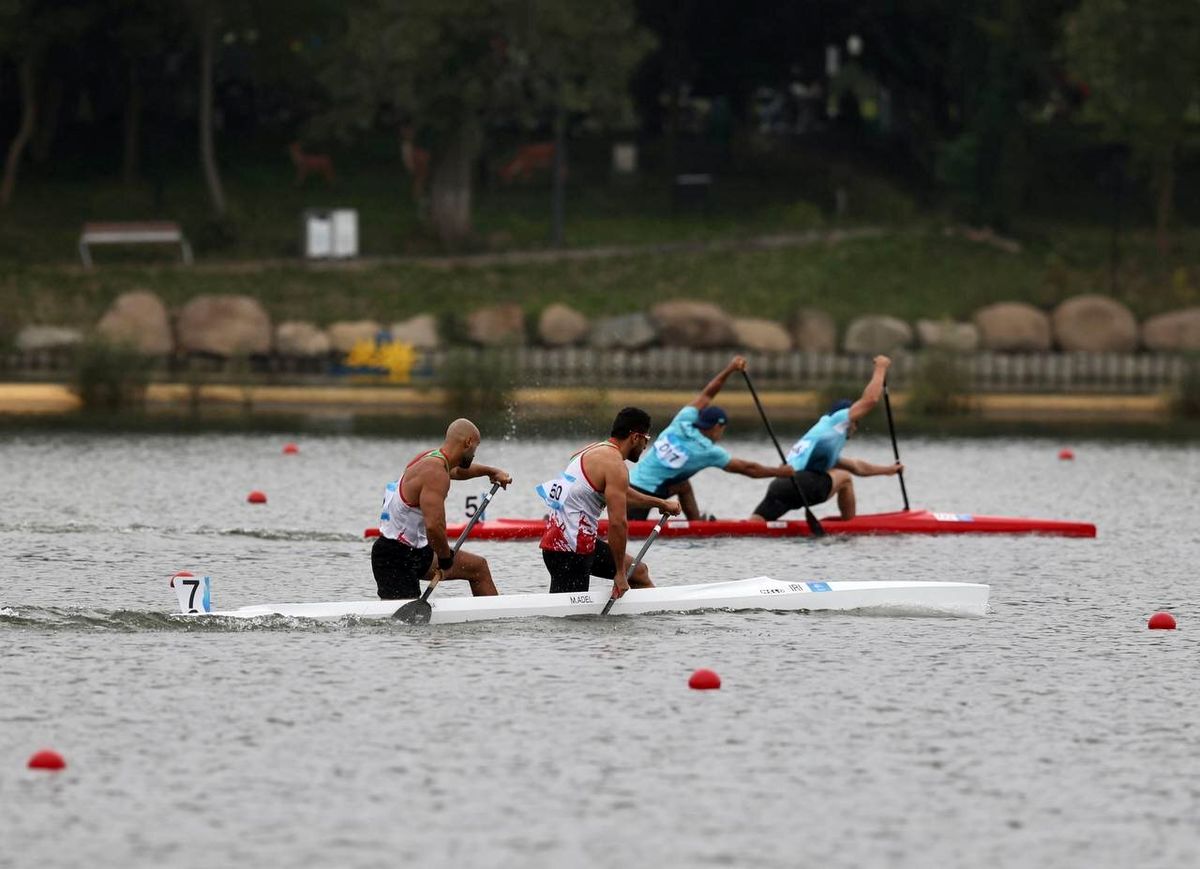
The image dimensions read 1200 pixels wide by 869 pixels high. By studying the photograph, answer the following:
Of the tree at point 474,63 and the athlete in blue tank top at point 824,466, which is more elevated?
the tree at point 474,63

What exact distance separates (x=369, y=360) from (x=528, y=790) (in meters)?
34.5

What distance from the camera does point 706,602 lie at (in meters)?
20.5

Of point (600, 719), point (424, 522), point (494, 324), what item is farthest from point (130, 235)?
point (600, 719)

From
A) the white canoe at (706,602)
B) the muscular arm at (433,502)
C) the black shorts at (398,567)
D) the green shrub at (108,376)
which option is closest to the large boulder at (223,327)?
the green shrub at (108,376)

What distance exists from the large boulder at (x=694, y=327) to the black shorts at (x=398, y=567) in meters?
30.9

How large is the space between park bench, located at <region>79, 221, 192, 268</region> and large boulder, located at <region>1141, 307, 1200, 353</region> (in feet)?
72.8

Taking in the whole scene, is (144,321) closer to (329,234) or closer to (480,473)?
(329,234)

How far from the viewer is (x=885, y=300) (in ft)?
179

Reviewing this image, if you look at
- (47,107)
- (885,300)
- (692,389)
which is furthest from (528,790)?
(47,107)

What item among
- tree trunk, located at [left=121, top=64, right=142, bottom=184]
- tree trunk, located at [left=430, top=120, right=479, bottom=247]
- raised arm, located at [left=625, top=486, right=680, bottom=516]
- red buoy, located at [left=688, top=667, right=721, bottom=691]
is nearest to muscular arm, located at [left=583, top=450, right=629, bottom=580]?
raised arm, located at [left=625, top=486, right=680, bottom=516]

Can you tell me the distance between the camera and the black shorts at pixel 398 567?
19.2m

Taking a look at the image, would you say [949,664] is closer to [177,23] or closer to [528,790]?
[528,790]

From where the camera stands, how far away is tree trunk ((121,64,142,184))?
62.0 metres

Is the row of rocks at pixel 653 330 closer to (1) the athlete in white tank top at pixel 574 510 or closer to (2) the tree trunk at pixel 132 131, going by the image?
(2) the tree trunk at pixel 132 131
